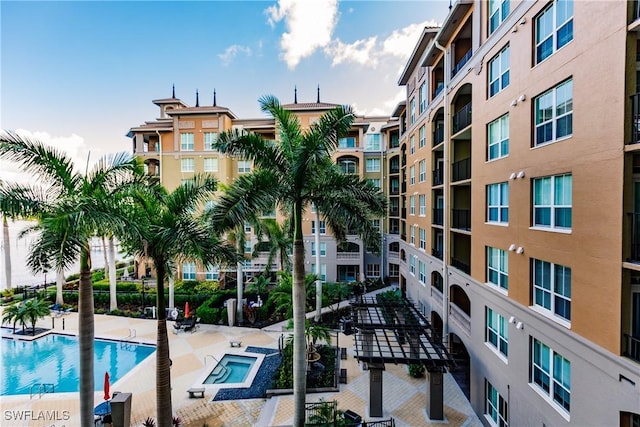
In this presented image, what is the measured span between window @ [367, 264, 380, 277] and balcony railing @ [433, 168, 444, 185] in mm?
16877

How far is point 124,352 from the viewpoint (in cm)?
1741

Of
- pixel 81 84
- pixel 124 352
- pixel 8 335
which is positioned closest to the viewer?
pixel 124 352

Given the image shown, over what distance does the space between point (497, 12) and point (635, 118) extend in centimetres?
766

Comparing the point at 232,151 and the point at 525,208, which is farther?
the point at 232,151

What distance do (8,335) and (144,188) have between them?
19.9 m

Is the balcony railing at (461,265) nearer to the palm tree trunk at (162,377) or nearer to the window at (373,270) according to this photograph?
the palm tree trunk at (162,377)

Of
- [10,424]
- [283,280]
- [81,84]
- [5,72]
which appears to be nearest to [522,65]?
[283,280]

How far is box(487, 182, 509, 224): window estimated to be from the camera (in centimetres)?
1023

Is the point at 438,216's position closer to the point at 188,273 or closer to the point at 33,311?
the point at 188,273

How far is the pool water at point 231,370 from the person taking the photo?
1415 cm

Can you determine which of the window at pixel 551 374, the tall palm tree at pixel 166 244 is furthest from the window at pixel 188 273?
the window at pixel 551 374

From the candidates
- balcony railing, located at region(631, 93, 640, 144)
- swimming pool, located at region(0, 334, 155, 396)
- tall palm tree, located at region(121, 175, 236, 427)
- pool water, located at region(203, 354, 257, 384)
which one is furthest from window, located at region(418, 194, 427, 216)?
swimming pool, located at region(0, 334, 155, 396)

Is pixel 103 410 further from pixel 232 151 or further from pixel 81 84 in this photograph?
pixel 81 84

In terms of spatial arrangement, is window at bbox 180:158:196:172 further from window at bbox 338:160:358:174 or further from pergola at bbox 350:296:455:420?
pergola at bbox 350:296:455:420
